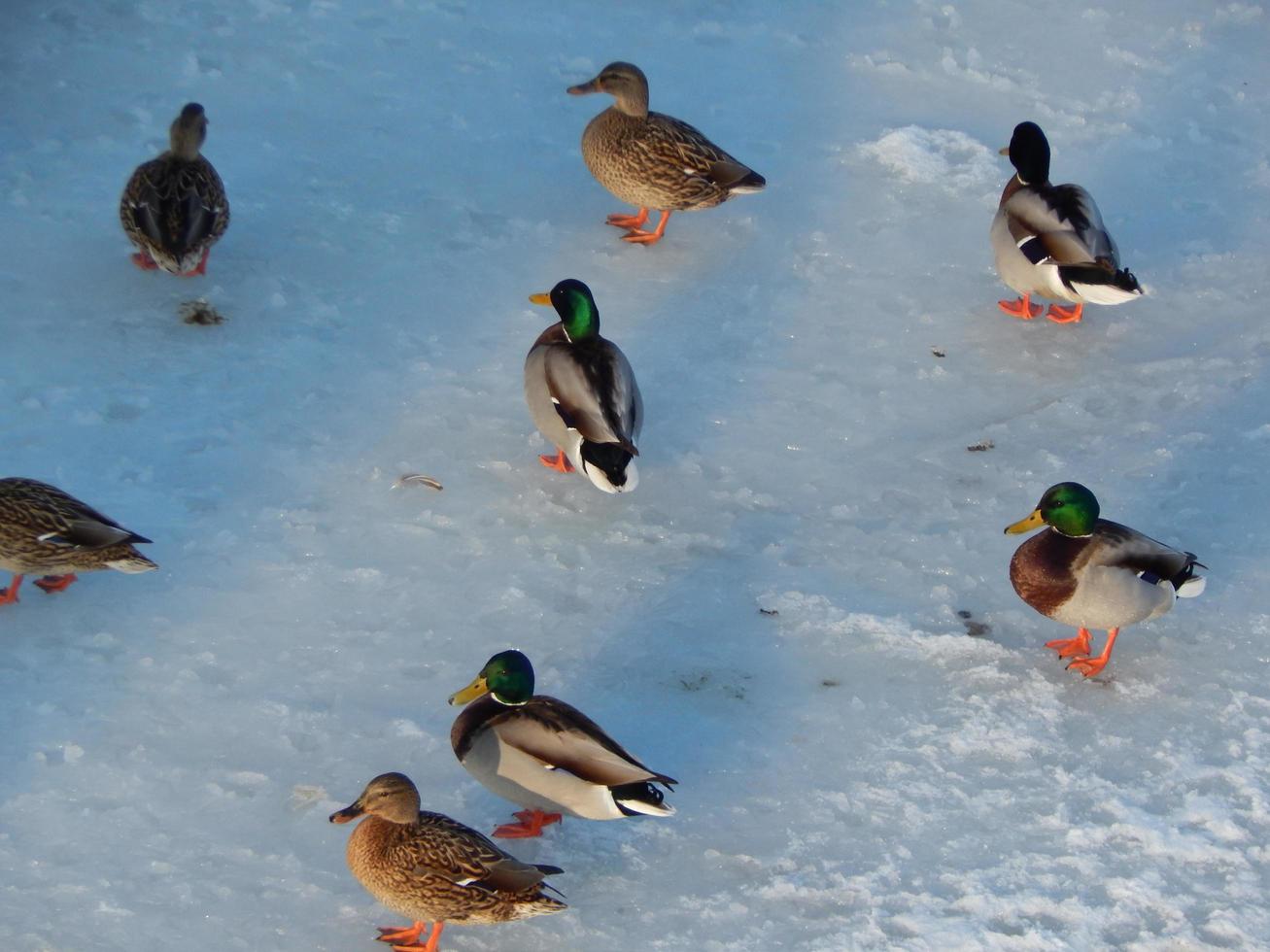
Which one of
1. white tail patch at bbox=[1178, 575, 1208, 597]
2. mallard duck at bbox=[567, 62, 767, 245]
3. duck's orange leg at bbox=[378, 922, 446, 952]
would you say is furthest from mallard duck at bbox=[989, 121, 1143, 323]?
duck's orange leg at bbox=[378, 922, 446, 952]

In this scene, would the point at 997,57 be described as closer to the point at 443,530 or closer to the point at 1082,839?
the point at 443,530

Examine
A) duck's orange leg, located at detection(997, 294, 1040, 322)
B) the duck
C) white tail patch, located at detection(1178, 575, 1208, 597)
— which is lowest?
the duck

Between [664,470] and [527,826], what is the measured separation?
1815 millimetres

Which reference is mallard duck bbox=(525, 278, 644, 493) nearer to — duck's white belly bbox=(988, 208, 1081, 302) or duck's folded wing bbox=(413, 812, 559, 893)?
duck's folded wing bbox=(413, 812, 559, 893)

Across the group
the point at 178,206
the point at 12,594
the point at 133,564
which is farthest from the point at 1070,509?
the point at 178,206

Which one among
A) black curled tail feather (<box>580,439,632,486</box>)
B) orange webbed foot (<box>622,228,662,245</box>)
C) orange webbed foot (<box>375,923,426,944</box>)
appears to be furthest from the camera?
orange webbed foot (<box>622,228,662,245</box>)

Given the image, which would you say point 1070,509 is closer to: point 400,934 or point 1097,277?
point 1097,277

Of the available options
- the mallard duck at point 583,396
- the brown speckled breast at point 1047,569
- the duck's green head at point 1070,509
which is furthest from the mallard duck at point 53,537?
the duck's green head at point 1070,509

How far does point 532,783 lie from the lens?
14.4ft

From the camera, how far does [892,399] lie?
6426 millimetres

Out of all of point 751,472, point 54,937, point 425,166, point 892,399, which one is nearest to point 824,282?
point 892,399

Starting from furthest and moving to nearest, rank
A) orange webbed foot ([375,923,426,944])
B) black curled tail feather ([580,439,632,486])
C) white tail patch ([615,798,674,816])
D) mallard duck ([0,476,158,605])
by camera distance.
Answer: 1. black curled tail feather ([580,439,632,486])
2. mallard duck ([0,476,158,605])
3. white tail patch ([615,798,674,816])
4. orange webbed foot ([375,923,426,944])

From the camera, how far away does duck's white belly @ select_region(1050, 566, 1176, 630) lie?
499 centimetres

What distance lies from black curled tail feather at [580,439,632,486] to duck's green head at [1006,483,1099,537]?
1399 millimetres
